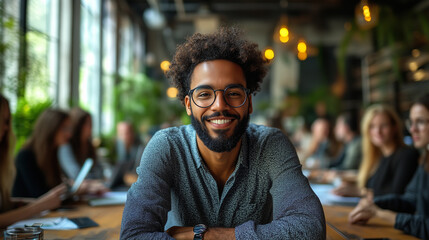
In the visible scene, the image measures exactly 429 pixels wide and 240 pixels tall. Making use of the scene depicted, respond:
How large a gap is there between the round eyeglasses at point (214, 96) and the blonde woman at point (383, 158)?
140 cm

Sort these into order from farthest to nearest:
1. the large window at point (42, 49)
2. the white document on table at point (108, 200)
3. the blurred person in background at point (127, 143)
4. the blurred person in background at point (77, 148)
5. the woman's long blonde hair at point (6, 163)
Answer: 1. the blurred person in background at point (127, 143)
2. the large window at point (42, 49)
3. the blurred person in background at point (77, 148)
4. the white document on table at point (108, 200)
5. the woman's long blonde hair at point (6, 163)

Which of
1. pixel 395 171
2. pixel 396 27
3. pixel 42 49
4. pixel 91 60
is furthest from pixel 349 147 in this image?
pixel 91 60

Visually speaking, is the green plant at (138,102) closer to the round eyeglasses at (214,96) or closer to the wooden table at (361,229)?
the wooden table at (361,229)

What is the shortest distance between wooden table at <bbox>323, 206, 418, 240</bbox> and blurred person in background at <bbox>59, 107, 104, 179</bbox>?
1966mm

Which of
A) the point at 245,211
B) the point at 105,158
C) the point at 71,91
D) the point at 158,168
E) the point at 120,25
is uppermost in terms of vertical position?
the point at 120,25

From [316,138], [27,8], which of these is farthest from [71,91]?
[316,138]

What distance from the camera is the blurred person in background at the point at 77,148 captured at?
3.23 m

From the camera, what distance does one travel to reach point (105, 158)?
699cm

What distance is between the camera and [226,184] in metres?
1.46

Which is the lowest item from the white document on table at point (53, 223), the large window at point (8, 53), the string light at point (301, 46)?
the white document on table at point (53, 223)

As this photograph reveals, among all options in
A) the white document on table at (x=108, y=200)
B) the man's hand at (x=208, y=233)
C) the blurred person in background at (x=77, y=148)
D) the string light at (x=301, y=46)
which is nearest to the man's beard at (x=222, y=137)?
the man's hand at (x=208, y=233)

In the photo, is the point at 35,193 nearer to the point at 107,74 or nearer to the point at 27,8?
the point at 27,8

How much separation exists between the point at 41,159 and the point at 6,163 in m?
0.53

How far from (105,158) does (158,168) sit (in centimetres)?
589
